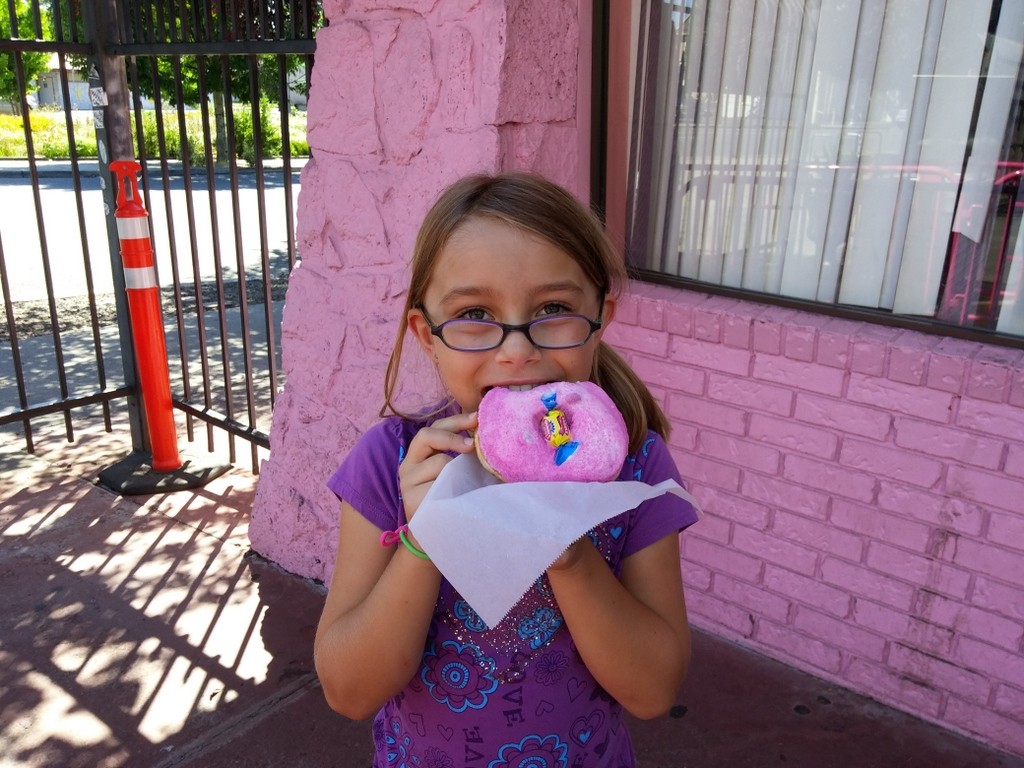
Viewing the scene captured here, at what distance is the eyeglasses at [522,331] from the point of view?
4.58 ft

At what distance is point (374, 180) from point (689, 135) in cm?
110

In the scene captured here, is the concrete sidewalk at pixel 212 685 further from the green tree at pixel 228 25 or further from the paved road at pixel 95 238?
the green tree at pixel 228 25

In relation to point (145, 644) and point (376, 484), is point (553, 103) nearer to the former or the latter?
point (376, 484)

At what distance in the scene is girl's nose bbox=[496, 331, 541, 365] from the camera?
137 centimetres

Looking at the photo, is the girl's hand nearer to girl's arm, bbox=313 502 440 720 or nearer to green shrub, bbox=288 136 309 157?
girl's arm, bbox=313 502 440 720

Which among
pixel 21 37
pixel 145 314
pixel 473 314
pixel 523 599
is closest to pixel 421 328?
pixel 473 314

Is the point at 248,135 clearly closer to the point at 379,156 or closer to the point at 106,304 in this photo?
the point at 106,304

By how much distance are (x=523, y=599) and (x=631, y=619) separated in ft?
0.63

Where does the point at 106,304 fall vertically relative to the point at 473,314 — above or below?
below

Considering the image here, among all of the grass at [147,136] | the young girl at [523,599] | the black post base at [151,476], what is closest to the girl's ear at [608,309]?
the young girl at [523,599]

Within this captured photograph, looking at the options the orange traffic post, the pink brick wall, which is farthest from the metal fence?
the pink brick wall

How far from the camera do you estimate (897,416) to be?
8.66 feet

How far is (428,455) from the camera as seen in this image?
1.37m

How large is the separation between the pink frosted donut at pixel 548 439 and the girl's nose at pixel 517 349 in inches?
2.5
